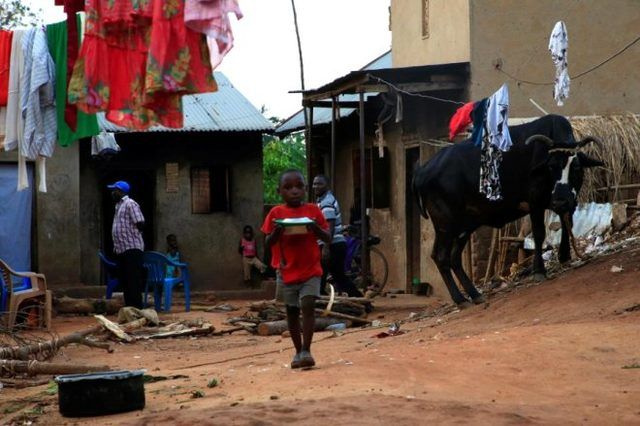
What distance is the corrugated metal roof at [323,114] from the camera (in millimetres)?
23688

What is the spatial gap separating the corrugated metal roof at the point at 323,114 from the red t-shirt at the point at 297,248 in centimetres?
1380

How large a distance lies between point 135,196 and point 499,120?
13276 mm

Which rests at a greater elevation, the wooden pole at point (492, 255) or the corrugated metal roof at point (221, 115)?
the corrugated metal roof at point (221, 115)

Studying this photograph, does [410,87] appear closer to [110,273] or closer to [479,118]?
[479,118]

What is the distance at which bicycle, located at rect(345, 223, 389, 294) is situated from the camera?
19.1m

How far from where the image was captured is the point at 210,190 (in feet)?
82.7

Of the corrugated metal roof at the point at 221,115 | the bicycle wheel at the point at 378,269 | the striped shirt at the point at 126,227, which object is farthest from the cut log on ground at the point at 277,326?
the corrugated metal roof at the point at 221,115

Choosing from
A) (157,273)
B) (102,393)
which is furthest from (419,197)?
(102,393)

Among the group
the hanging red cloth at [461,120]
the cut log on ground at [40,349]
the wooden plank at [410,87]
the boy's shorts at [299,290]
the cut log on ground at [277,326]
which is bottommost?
the cut log on ground at [277,326]

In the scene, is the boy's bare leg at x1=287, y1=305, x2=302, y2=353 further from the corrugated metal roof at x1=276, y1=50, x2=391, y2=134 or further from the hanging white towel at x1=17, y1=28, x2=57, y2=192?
the corrugated metal roof at x1=276, y1=50, x2=391, y2=134

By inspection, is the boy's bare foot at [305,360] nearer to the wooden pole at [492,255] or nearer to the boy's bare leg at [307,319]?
the boy's bare leg at [307,319]

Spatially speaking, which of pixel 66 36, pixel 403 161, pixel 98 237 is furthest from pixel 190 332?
pixel 98 237

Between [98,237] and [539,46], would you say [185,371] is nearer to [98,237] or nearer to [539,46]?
[539,46]

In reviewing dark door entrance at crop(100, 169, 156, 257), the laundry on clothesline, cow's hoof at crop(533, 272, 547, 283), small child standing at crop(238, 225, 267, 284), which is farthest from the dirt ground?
dark door entrance at crop(100, 169, 156, 257)
